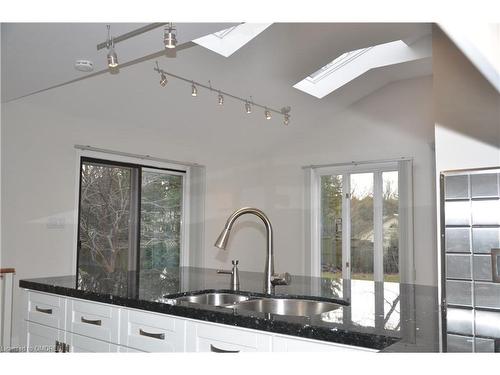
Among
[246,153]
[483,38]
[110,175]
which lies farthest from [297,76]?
[483,38]

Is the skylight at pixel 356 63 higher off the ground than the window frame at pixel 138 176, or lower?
higher

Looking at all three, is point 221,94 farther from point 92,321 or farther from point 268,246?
point 92,321

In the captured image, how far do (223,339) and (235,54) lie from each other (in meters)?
3.34

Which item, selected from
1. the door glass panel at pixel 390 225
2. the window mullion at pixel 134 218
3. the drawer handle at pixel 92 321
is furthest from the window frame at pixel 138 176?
the drawer handle at pixel 92 321

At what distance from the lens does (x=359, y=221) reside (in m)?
6.41

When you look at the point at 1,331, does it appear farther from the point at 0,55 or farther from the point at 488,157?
the point at 488,157

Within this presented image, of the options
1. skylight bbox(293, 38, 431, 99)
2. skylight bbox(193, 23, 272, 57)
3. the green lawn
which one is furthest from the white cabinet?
the green lawn

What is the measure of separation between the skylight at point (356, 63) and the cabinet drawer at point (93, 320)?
13.3 feet

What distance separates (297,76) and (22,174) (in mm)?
3027

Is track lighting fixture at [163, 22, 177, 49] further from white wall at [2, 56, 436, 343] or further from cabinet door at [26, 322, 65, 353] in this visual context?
white wall at [2, 56, 436, 343]

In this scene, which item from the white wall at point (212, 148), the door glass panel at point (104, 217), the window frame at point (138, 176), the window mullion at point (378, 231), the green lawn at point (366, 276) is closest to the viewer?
the white wall at point (212, 148)

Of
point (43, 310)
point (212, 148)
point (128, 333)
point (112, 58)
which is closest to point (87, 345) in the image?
point (128, 333)

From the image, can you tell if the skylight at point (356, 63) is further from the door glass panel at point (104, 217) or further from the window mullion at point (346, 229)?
the door glass panel at point (104, 217)

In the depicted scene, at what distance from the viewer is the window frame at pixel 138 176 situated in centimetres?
464
